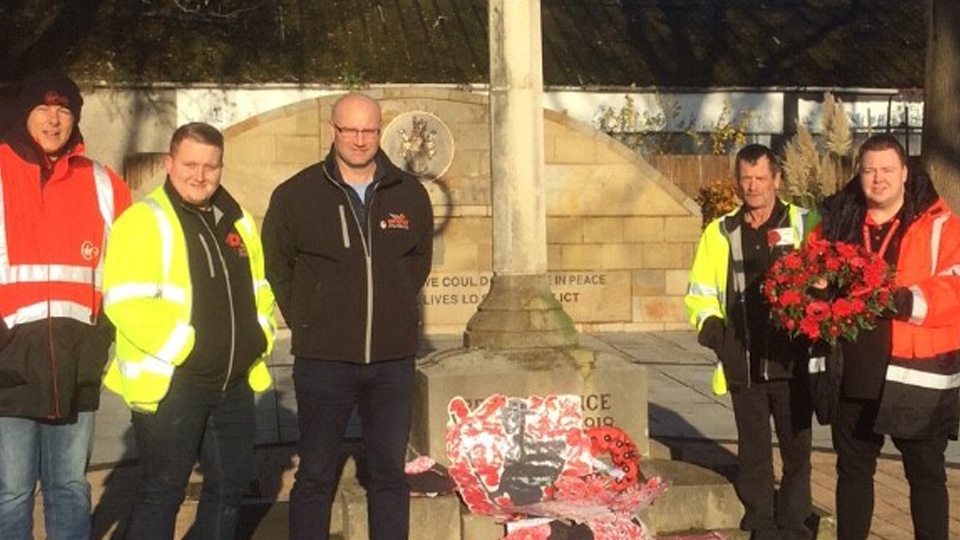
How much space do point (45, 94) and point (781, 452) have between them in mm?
3486

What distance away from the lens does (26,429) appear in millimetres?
5449

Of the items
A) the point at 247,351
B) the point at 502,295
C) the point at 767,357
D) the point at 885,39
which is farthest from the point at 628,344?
the point at 885,39

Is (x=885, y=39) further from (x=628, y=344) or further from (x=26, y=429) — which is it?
(x=26, y=429)

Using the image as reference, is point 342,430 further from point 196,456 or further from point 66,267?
point 66,267

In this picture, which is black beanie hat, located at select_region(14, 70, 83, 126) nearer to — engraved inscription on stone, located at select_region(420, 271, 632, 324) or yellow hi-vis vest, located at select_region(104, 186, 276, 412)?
yellow hi-vis vest, located at select_region(104, 186, 276, 412)

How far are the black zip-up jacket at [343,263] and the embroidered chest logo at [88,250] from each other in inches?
28.7

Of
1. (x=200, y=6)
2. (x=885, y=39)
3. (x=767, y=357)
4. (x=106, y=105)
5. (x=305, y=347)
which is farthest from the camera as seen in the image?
(x=885, y=39)

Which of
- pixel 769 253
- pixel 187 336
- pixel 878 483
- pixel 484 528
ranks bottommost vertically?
pixel 878 483

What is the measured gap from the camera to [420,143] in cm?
1641

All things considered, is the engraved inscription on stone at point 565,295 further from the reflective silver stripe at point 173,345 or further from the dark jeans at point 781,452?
the reflective silver stripe at point 173,345

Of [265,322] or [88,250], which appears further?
[265,322]

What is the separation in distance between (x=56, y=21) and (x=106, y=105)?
7.59 feet

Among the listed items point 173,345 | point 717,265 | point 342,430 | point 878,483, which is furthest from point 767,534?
point 173,345

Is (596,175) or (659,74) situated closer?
(596,175)
